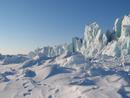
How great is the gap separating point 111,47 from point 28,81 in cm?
3593

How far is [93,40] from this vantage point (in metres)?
77.1

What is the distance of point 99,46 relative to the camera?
72.6 metres

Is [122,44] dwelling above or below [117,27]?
below

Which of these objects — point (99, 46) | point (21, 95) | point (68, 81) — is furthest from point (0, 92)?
point (99, 46)

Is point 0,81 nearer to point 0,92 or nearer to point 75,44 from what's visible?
point 0,92

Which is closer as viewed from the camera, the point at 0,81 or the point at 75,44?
the point at 0,81

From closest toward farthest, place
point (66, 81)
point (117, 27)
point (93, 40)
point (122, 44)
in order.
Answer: point (66, 81) → point (122, 44) → point (117, 27) → point (93, 40)

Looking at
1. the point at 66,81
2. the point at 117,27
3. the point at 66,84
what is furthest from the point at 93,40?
the point at 66,84

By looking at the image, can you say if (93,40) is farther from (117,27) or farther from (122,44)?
(122,44)

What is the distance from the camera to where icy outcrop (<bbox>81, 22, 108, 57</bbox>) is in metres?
72.9

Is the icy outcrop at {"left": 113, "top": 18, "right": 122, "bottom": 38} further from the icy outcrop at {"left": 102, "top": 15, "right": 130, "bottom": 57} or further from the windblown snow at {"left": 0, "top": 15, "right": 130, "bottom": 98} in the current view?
the windblown snow at {"left": 0, "top": 15, "right": 130, "bottom": 98}

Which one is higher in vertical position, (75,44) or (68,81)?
(75,44)

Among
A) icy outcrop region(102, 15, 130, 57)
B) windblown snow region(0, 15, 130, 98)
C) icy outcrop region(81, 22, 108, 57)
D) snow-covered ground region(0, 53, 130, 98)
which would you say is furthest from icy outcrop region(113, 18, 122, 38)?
snow-covered ground region(0, 53, 130, 98)

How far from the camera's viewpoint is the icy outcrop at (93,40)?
72869 millimetres
